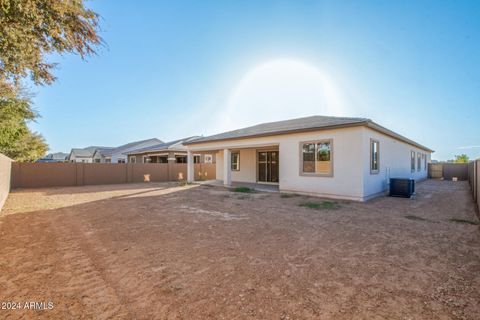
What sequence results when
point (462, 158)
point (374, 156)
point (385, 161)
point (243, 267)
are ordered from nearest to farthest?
point (243, 267)
point (374, 156)
point (385, 161)
point (462, 158)

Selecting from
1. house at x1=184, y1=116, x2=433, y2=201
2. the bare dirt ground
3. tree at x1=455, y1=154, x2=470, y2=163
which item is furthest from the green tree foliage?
tree at x1=455, y1=154, x2=470, y2=163

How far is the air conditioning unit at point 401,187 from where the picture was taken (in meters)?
10.2

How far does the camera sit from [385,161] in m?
11.5

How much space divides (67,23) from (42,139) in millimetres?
30284

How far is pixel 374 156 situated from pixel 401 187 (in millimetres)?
1952

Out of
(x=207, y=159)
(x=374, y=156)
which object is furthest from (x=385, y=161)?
(x=207, y=159)

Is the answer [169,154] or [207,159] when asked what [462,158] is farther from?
[169,154]

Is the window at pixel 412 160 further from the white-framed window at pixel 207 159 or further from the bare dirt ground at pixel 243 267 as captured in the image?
the white-framed window at pixel 207 159

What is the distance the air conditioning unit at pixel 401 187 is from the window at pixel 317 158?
3.45 m

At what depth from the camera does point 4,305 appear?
94.7 inches

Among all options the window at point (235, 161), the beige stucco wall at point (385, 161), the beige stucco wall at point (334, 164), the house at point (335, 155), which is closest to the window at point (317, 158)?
the house at point (335, 155)

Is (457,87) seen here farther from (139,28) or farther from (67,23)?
(67,23)

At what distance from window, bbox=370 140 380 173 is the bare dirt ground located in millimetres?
3825

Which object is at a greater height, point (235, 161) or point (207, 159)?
point (207, 159)
